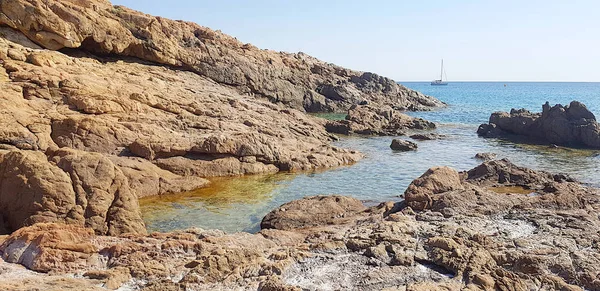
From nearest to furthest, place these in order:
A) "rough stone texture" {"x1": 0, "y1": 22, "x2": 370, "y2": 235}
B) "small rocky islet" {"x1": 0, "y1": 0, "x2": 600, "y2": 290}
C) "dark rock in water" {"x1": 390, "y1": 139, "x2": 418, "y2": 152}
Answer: "small rocky islet" {"x1": 0, "y1": 0, "x2": 600, "y2": 290}, "rough stone texture" {"x1": 0, "y1": 22, "x2": 370, "y2": 235}, "dark rock in water" {"x1": 390, "y1": 139, "x2": 418, "y2": 152}

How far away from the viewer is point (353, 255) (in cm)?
912

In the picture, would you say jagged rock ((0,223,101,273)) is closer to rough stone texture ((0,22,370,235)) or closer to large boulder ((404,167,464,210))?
rough stone texture ((0,22,370,235))

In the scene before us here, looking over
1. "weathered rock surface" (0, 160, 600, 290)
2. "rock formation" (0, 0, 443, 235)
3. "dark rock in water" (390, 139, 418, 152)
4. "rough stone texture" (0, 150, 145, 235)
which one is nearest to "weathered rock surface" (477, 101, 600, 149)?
"dark rock in water" (390, 139, 418, 152)

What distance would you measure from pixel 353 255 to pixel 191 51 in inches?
1343

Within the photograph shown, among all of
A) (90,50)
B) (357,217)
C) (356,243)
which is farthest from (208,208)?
(90,50)

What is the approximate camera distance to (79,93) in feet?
66.9

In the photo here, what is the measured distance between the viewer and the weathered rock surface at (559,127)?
33.2 metres

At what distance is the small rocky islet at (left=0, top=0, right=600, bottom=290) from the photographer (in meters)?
8.10

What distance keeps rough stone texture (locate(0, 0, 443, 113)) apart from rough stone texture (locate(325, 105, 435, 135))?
10022 millimetres

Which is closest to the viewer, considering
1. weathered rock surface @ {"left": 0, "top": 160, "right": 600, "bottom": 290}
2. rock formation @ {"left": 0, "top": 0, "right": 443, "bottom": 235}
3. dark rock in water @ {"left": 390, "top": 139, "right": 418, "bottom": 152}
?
weathered rock surface @ {"left": 0, "top": 160, "right": 600, "bottom": 290}

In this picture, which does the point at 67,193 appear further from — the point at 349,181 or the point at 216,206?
the point at 349,181

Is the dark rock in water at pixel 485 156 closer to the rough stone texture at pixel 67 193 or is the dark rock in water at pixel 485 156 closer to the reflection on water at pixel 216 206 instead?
the reflection on water at pixel 216 206

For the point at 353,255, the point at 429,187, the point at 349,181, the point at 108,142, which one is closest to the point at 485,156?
the point at 349,181

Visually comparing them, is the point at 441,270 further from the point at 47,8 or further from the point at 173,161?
the point at 47,8
